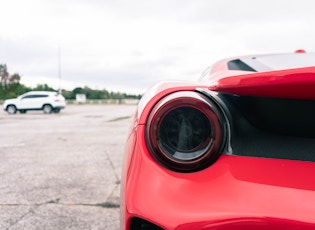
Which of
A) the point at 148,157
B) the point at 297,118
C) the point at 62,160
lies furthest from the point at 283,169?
the point at 62,160

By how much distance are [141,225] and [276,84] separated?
63 cm

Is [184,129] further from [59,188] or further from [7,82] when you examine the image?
[7,82]

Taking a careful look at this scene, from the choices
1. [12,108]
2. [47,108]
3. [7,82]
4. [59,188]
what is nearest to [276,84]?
[59,188]

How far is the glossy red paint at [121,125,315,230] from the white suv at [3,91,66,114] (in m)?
21.0

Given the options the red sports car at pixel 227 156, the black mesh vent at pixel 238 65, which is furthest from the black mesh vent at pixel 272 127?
the black mesh vent at pixel 238 65

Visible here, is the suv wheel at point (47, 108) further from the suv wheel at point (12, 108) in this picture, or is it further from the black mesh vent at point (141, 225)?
the black mesh vent at point (141, 225)

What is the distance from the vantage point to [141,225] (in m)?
0.99

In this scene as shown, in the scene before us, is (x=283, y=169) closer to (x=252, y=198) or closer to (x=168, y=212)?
(x=252, y=198)

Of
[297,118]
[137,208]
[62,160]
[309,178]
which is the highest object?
[297,118]

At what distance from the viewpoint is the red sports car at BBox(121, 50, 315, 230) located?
83 centimetres

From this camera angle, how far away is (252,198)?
0.85 metres

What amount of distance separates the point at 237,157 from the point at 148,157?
0.29 meters

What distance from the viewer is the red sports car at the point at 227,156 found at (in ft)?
2.73

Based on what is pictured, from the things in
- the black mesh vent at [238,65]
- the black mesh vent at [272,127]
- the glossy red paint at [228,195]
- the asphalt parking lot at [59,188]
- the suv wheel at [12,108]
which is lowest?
the asphalt parking lot at [59,188]
